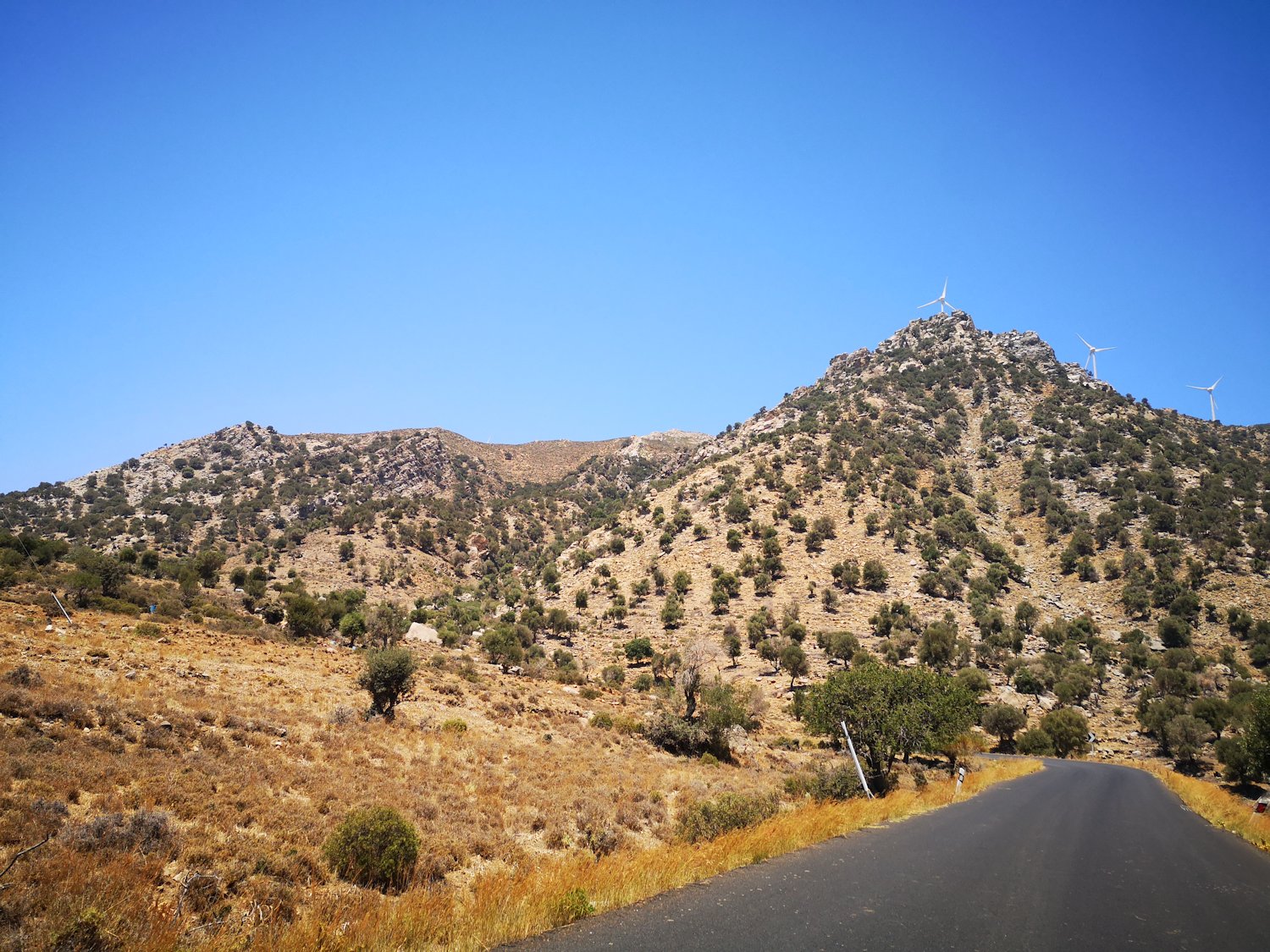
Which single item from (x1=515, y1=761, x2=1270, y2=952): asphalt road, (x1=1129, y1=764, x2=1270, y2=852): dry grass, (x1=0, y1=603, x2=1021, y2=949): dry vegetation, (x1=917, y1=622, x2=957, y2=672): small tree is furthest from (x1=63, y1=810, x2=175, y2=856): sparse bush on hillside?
(x1=917, y1=622, x2=957, y2=672): small tree

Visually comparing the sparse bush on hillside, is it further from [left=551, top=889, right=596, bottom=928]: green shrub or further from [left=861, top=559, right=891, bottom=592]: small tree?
[left=861, top=559, right=891, bottom=592]: small tree

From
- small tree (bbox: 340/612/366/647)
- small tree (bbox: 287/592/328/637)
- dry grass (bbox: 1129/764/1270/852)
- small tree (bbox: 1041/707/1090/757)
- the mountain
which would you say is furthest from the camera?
the mountain

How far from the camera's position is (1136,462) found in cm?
8950

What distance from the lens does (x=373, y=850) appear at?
38.5ft

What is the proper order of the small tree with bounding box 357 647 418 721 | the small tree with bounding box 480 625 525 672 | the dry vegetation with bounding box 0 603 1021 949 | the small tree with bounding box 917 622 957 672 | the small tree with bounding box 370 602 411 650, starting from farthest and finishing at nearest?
1. the small tree with bounding box 917 622 957 672
2. the small tree with bounding box 480 625 525 672
3. the small tree with bounding box 370 602 411 650
4. the small tree with bounding box 357 647 418 721
5. the dry vegetation with bounding box 0 603 1021 949

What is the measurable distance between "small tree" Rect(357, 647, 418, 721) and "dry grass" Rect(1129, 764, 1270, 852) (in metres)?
33.4

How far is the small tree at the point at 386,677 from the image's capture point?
85.9 feet

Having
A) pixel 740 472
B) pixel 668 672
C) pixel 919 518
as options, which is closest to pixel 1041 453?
pixel 919 518

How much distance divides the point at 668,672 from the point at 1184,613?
57.2 m

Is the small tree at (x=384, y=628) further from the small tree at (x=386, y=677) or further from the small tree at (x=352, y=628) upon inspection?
the small tree at (x=386, y=677)

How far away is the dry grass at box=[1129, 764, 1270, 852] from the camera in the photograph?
21.1 metres

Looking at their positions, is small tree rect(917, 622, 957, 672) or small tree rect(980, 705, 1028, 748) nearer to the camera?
small tree rect(980, 705, 1028, 748)

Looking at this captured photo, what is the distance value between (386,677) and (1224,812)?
1477 inches

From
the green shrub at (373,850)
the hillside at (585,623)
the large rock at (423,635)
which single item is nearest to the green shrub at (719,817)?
the hillside at (585,623)
